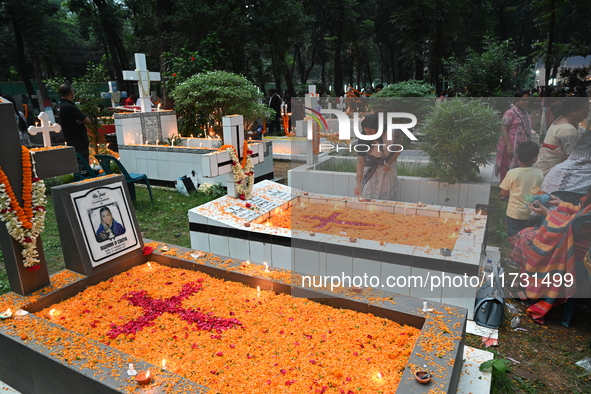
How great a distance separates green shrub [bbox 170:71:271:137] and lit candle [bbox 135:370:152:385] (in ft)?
27.3

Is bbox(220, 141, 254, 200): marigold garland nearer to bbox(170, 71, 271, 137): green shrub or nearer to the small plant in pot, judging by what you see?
the small plant in pot

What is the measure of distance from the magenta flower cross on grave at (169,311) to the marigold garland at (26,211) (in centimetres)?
92

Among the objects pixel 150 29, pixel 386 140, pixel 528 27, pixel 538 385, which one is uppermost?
pixel 528 27

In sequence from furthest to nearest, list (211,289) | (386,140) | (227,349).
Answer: (386,140)
(211,289)
(227,349)

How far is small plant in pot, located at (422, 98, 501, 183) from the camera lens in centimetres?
600

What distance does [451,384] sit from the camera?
2.45 meters

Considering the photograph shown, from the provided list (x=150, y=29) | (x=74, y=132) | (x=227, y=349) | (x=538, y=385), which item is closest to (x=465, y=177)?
(x=538, y=385)

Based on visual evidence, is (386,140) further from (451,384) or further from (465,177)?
(451,384)

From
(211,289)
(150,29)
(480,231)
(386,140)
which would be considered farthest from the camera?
(150,29)

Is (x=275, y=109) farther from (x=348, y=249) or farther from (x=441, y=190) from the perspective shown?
(x=348, y=249)

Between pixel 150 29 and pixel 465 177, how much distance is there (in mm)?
16498

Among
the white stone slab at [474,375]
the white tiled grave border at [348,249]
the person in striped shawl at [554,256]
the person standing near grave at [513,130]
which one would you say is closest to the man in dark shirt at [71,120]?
the white tiled grave border at [348,249]

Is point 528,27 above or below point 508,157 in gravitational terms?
above

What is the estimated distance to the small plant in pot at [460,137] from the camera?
6.00 meters
